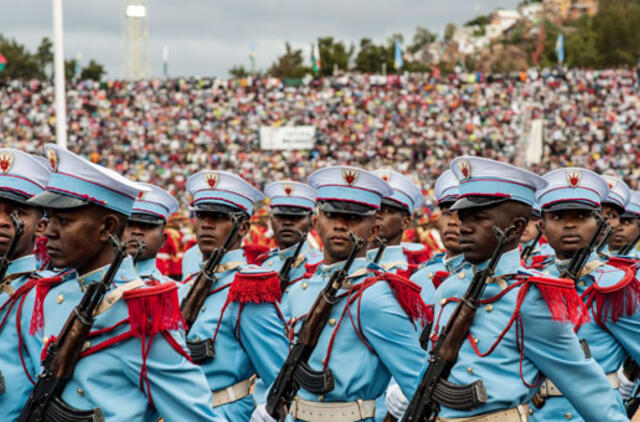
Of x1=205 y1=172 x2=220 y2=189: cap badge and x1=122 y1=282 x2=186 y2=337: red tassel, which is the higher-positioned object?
x1=205 y1=172 x2=220 y2=189: cap badge

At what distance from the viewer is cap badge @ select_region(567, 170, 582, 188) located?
18.1 feet

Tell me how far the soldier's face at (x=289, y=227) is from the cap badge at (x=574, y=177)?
2.90 meters

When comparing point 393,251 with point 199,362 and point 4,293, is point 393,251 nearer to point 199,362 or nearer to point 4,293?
point 199,362

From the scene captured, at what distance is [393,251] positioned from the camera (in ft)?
22.2

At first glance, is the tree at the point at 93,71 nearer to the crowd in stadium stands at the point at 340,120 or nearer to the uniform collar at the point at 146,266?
the crowd in stadium stands at the point at 340,120

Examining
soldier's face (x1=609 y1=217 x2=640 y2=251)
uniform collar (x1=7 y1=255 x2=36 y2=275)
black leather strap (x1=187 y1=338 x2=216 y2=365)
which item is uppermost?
uniform collar (x1=7 y1=255 x2=36 y2=275)

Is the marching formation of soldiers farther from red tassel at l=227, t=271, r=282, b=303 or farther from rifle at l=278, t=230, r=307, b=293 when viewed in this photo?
rifle at l=278, t=230, r=307, b=293

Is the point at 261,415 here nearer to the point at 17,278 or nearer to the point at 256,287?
the point at 256,287

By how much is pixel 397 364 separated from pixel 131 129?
32.5 m

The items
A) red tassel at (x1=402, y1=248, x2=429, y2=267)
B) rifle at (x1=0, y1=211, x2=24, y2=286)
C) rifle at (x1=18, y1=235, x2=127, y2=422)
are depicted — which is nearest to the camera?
rifle at (x1=18, y1=235, x2=127, y2=422)

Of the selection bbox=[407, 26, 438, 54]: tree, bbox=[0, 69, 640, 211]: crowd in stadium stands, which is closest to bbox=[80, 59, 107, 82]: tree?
bbox=[0, 69, 640, 211]: crowd in stadium stands

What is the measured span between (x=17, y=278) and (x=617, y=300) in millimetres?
3088

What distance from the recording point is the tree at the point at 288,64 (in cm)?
7775

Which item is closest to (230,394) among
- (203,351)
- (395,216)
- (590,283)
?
(203,351)
